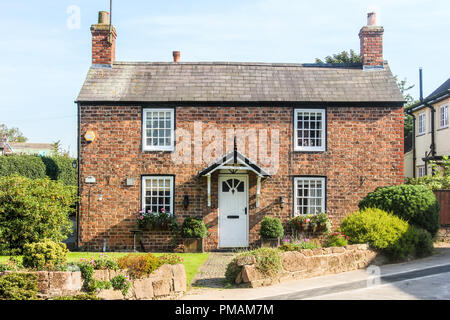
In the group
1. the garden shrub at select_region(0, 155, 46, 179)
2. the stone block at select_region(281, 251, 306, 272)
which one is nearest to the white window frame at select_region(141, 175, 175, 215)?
the stone block at select_region(281, 251, 306, 272)

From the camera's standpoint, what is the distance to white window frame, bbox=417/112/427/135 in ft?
83.5

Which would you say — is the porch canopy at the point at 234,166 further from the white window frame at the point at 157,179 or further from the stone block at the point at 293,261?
the stone block at the point at 293,261

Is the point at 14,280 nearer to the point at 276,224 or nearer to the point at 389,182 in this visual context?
the point at 276,224

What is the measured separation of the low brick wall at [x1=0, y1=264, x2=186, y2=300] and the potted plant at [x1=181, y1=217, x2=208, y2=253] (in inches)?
226

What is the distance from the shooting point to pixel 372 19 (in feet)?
56.2

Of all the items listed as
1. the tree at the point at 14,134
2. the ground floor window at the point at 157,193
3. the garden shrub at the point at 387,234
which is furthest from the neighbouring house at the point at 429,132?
the tree at the point at 14,134

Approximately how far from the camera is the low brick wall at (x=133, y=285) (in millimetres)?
8031

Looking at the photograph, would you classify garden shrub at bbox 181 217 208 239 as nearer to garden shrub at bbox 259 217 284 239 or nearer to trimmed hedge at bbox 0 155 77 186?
garden shrub at bbox 259 217 284 239

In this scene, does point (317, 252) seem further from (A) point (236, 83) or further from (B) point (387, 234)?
(A) point (236, 83)

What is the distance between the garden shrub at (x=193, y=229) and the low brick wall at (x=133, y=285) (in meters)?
5.70

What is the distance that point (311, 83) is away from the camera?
54.5 feet

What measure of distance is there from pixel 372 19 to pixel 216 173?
8433mm
